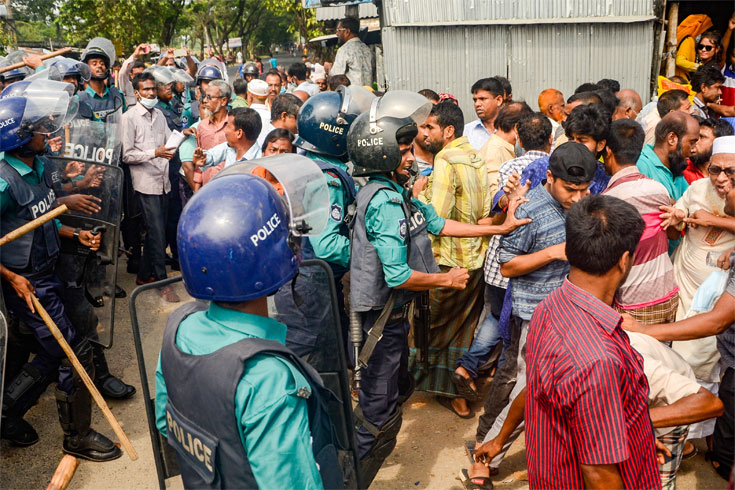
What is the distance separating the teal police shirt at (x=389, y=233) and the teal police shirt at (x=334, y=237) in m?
0.40

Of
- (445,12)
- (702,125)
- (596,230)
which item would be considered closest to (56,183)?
(596,230)

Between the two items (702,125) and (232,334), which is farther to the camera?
(702,125)

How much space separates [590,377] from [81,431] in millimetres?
3316

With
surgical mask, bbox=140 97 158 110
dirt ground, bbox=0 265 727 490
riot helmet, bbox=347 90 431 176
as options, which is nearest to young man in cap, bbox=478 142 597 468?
dirt ground, bbox=0 265 727 490

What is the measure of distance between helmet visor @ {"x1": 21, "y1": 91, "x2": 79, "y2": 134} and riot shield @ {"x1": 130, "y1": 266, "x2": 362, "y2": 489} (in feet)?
7.50

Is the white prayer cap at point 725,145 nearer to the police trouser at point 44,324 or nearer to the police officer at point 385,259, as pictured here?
the police officer at point 385,259

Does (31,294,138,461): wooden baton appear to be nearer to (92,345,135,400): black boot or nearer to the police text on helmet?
(92,345,135,400): black boot

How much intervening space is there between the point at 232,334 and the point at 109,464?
2.84 m

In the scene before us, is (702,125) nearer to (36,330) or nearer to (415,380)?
(415,380)

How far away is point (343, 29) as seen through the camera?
460 inches

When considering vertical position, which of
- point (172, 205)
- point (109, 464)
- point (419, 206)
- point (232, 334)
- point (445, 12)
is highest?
point (445, 12)

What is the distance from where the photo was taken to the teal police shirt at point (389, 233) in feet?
10.7

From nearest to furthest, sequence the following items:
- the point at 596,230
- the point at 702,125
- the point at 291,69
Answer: the point at 596,230 → the point at 702,125 → the point at 291,69

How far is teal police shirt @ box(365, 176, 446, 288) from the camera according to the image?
3.26 meters
